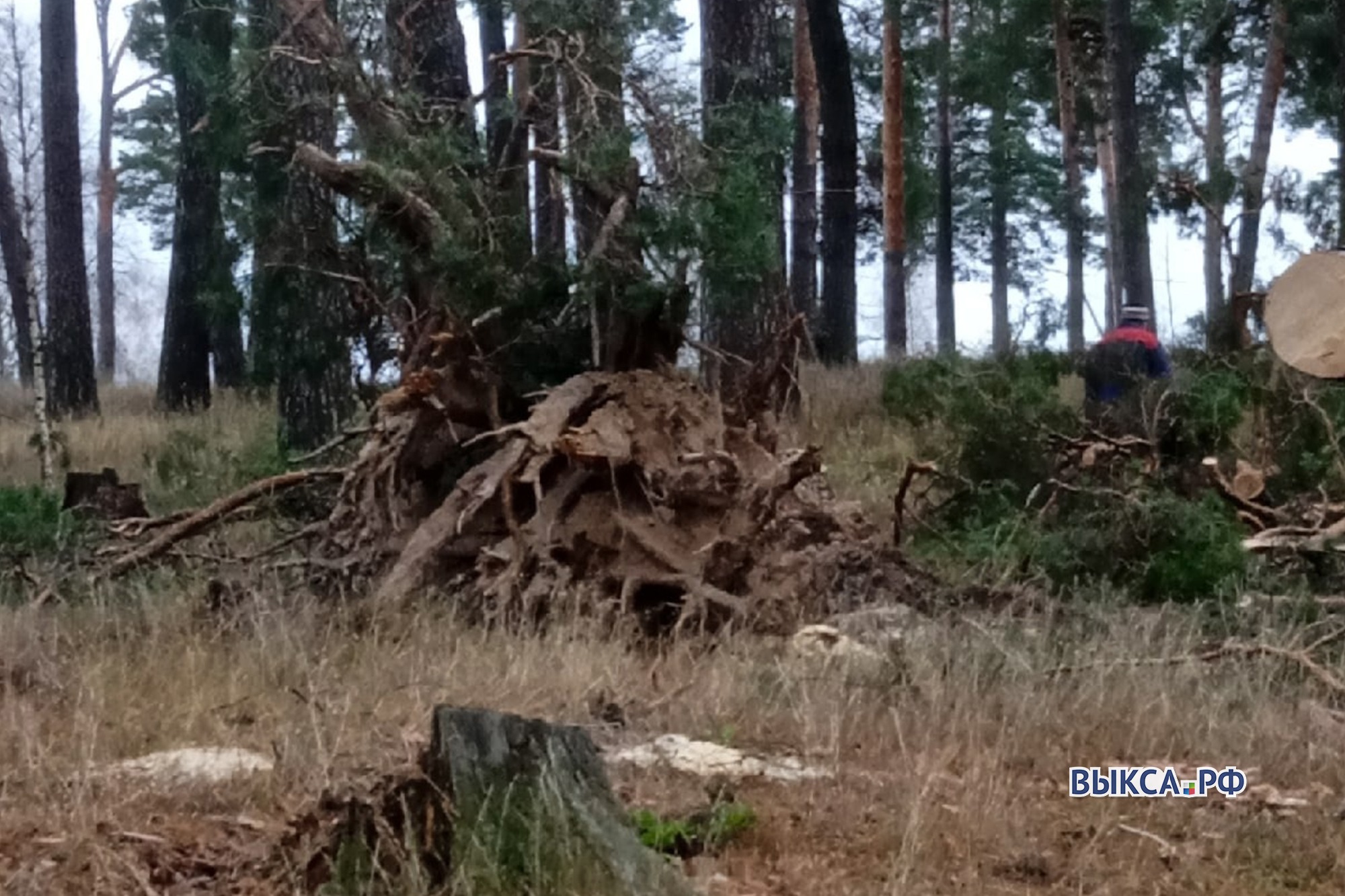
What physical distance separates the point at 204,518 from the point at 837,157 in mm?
11287

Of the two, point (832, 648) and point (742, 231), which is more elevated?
point (742, 231)

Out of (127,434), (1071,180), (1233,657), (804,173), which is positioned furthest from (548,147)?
(1071,180)

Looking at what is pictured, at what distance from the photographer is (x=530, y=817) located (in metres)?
3.32

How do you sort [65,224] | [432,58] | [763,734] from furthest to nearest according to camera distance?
[65,224] → [432,58] → [763,734]

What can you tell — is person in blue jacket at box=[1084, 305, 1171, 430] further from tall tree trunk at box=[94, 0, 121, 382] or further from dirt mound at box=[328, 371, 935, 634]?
tall tree trunk at box=[94, 0, 121, 382]

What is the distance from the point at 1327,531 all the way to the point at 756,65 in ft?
19.7

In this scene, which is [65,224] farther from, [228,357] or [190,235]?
[228,357]

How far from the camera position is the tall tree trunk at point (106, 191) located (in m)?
33.8

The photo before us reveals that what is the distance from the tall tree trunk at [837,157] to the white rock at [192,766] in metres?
12.9

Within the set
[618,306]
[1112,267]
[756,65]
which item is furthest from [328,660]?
[1112,267]

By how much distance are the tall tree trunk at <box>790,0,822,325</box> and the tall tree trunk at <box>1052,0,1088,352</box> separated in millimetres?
2853

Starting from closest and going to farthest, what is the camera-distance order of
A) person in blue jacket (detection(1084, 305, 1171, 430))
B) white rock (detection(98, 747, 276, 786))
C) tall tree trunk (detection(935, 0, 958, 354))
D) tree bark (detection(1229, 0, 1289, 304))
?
1. white rock (detection(98, 747, 276, 786))
2. person in blue jacket (detection(1084, 305, 1171, 430))
3. tree bark (detection(1229, 0, 1289, 304))
4. tall tree trunk (detection(935, 0, 958, 354))

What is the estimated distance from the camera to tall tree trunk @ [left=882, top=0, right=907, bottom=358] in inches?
835

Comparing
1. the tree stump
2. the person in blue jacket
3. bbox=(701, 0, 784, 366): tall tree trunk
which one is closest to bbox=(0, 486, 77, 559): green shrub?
the tree stump
